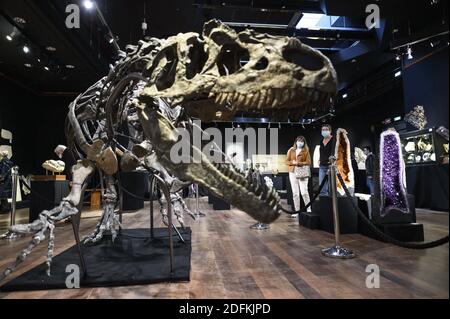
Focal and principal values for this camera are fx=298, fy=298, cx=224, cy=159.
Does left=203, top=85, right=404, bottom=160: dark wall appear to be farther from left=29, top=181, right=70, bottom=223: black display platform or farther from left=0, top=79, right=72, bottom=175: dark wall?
left=0, top=79, right=72, bottom=175: dark wall

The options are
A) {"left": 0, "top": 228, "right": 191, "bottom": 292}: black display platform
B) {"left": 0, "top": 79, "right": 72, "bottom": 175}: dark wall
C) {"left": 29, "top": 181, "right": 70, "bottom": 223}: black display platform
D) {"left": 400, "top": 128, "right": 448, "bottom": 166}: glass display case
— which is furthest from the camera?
{"left": 0, "top": 79, "right": 72, "bottom": 175}: dark wall

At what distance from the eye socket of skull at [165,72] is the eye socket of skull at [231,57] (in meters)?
0.38

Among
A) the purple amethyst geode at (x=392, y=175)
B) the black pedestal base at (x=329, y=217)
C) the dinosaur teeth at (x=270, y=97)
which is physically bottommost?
the black pedestal base at (x=329, y=217)

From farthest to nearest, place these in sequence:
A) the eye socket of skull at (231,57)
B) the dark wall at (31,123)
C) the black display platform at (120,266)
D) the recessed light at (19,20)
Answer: the dark wall at (31,123) → the recessed light at (19,20) → the black display platform at (120,266) → the eye socket of skull at (231,57)

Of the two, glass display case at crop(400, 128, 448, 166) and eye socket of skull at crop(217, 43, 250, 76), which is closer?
eye socket of skull at crop(217, 43, 250, 76)

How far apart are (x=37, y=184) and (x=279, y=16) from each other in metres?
7.63

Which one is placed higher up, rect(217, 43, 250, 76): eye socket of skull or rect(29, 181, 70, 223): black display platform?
rect(217, 43, 250, 76): eye socket of skull

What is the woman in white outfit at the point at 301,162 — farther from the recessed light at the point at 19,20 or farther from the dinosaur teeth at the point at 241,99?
the recessed light at the point at 19,20

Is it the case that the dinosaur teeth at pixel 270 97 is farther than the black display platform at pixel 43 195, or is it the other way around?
the black display platform at pixel 43 195

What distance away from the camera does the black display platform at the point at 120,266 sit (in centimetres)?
293

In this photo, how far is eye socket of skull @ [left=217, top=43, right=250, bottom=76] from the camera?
2150 mm

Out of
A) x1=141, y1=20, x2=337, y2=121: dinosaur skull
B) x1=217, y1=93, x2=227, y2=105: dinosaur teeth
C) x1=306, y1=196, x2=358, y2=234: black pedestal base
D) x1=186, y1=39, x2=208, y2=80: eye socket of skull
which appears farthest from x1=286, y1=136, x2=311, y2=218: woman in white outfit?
x1=217, y1=93, x2=227, y2=105: dinosaur teeth

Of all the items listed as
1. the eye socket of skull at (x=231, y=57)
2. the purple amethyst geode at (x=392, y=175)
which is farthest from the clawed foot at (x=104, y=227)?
the purple amethyst geode at (x=392, y=175)

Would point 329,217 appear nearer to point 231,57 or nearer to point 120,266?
point 120,266
